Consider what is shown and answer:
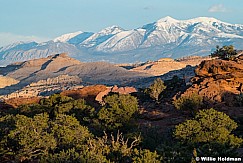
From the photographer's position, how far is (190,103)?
30344 mm

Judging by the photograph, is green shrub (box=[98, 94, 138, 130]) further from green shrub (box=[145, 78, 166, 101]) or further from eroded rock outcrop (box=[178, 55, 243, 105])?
green shrub (box=[145, 78, 166, 101])

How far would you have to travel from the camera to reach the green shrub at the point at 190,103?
30219 millimetres

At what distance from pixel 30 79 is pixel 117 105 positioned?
12296 cm

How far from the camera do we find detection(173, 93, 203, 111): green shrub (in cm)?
3022

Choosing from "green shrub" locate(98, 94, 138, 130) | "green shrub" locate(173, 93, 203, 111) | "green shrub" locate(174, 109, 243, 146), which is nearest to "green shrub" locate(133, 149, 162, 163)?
"green shrub" locate(174, 109, 243, 146)

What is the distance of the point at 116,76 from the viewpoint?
13488 cm

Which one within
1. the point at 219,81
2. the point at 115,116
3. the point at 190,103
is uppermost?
the point at 219,81

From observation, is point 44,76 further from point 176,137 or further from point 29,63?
point 176,137

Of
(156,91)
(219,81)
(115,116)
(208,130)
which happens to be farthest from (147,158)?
(156,91)

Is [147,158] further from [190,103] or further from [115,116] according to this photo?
[190,103]

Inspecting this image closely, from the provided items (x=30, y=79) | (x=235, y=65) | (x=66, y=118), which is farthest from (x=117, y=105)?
(x=30, y=79)

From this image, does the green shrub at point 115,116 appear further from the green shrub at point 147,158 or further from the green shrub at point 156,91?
the green shrub at point 156,91

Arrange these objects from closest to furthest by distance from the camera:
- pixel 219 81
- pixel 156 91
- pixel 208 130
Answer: pixel 208 130 → pixel 219 81 → pixel 156 91

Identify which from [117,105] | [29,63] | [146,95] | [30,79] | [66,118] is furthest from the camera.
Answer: [29,63]
